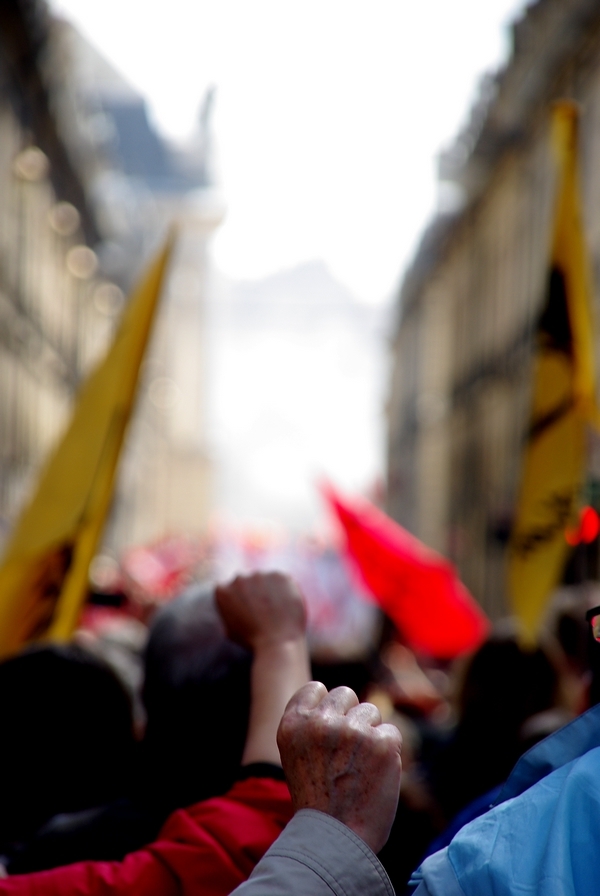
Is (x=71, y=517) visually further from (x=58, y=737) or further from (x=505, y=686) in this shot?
(x=505, y=686)

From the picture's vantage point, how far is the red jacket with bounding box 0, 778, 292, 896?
1.64m

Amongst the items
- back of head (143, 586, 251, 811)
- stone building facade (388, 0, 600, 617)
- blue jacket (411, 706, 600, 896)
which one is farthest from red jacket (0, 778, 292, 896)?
stone building facade (388, 0, 600, 617)

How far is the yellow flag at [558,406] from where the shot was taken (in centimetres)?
413

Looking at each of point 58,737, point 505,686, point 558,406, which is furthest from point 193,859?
point 558,406

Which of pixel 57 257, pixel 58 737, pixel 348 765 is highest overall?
pixel 348 765

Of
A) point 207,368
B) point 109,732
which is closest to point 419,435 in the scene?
point 109,732

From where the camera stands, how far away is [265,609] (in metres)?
1.96

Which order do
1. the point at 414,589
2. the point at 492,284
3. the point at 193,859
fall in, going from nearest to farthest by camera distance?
the point at 193,859, the point at 414,589, the point at 492,284

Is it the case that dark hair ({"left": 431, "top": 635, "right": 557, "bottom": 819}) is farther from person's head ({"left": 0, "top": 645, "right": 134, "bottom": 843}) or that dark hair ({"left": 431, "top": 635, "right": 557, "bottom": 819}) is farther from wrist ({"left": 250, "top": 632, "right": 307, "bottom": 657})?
wrist ({"left": 250, "top": 632, "right": 307, "bottom": 657})

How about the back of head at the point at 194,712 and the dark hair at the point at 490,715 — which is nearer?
the back of head at the point at 194,712

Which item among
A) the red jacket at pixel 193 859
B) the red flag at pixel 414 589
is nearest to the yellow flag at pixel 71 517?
the red jacket at pixel 193 859

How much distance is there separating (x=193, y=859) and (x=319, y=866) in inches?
15.0

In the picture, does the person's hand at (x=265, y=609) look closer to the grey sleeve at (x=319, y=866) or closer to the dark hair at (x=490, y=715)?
the grey sleeve at (x=319, y=866)

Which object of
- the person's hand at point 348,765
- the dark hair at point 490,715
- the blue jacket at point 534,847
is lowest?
the dark hair at point 490,715
